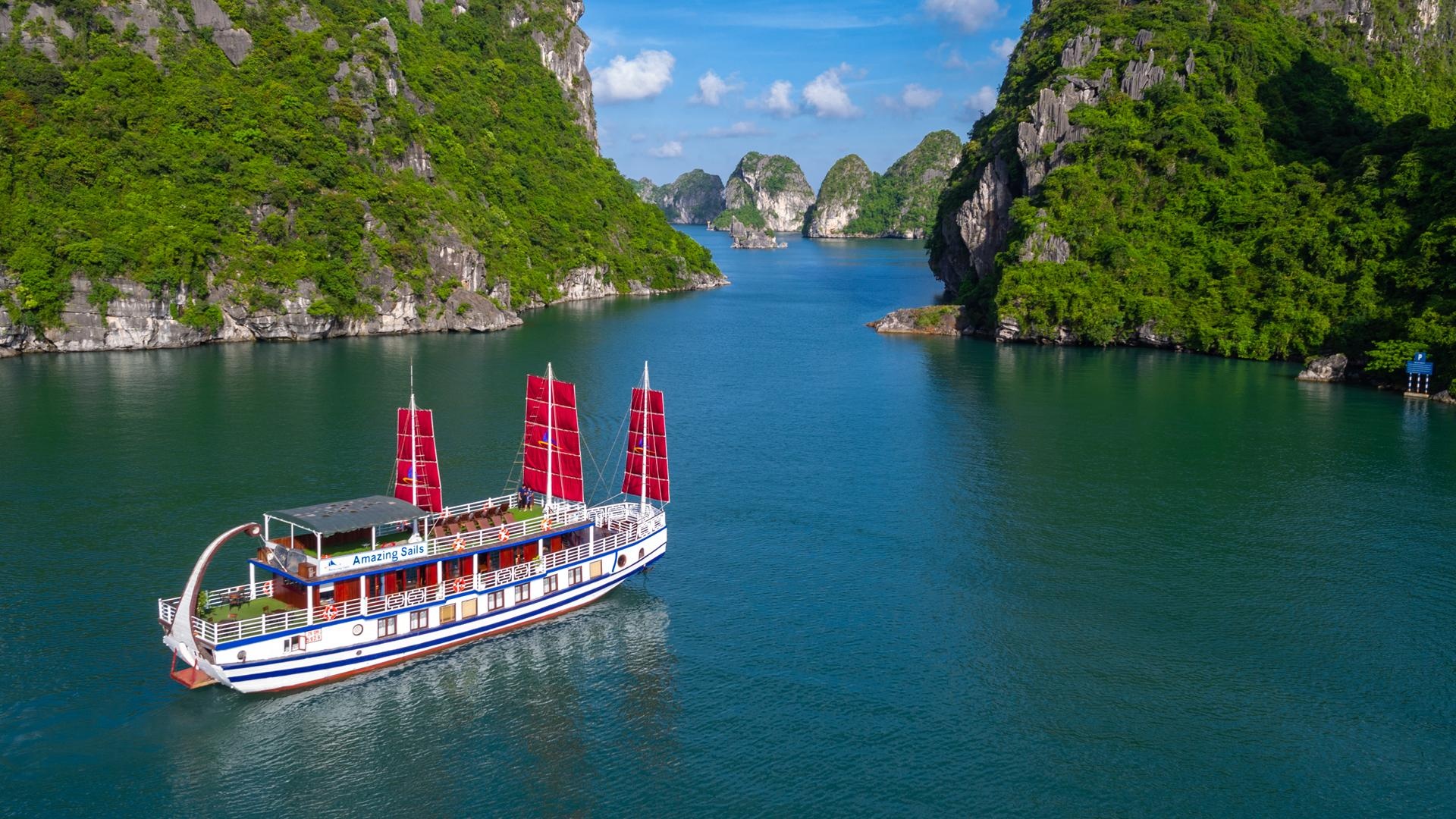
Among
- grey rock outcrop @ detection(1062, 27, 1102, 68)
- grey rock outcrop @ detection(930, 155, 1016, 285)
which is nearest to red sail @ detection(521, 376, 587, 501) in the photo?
grey rock outcrop @ detection(930, 155, 1016, 285)

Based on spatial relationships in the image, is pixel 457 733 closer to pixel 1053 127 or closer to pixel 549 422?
pixel 549 422

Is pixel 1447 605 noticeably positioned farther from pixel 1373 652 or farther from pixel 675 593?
pixel 675 593

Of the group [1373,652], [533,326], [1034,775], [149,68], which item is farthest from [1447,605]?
[149,68]

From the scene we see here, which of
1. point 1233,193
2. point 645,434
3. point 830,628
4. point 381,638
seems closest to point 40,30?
point 645,434

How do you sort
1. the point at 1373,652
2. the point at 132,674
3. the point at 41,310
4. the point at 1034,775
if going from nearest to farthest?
the point at 1034,775 → the point at 132,674 → the point at 1373,652 → the point at 41,310

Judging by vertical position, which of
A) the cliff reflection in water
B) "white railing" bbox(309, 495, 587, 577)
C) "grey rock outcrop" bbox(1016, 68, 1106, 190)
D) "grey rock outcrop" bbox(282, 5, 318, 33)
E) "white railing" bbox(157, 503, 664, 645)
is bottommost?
the cliff reflection in water

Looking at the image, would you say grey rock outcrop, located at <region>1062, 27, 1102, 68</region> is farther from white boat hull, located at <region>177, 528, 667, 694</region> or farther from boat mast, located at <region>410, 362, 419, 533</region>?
boat mast, located at <region>410, 362, 419, 533</region>
